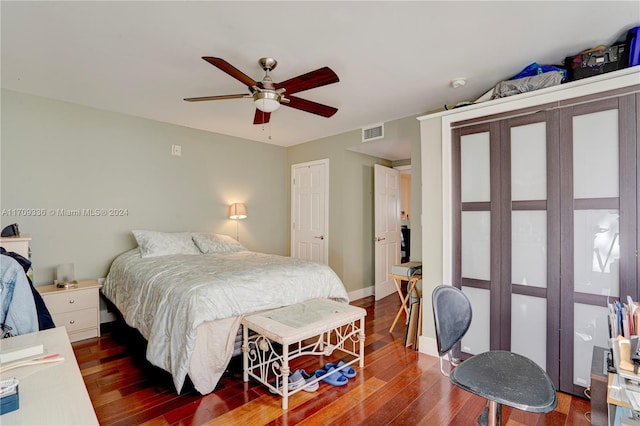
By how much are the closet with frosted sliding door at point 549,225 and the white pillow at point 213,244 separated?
2.64 meters

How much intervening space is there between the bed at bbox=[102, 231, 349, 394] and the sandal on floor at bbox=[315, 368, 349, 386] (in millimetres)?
617

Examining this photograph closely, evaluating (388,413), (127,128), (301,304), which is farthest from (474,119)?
(127,128)

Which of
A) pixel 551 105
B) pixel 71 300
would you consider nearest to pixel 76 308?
pixel 71 300

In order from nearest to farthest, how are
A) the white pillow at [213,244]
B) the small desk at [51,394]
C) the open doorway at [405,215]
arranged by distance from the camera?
the small desk at [51,394] < the white pillow at [213,244] < the open doorway at [405,215]

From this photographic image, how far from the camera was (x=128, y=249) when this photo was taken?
12.6ft

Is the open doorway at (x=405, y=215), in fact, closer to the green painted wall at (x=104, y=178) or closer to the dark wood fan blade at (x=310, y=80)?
the green painted wall at (x=104, y=178)

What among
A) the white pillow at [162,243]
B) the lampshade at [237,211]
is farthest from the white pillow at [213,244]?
the lampshade at [237,211]

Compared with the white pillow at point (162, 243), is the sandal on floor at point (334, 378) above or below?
below

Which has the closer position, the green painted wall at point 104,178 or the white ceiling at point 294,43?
the white ceiling at point 294,43

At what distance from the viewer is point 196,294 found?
228cm

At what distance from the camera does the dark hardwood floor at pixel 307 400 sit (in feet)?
6.74

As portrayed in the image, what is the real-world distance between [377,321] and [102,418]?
2.87 meters

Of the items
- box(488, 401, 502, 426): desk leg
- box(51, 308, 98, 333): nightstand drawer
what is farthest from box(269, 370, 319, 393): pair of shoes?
box(51, 308, 98, 333): nightstand drawer

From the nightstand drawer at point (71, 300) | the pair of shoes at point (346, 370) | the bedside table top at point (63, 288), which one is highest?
the bedside table top at point (63, 288)
